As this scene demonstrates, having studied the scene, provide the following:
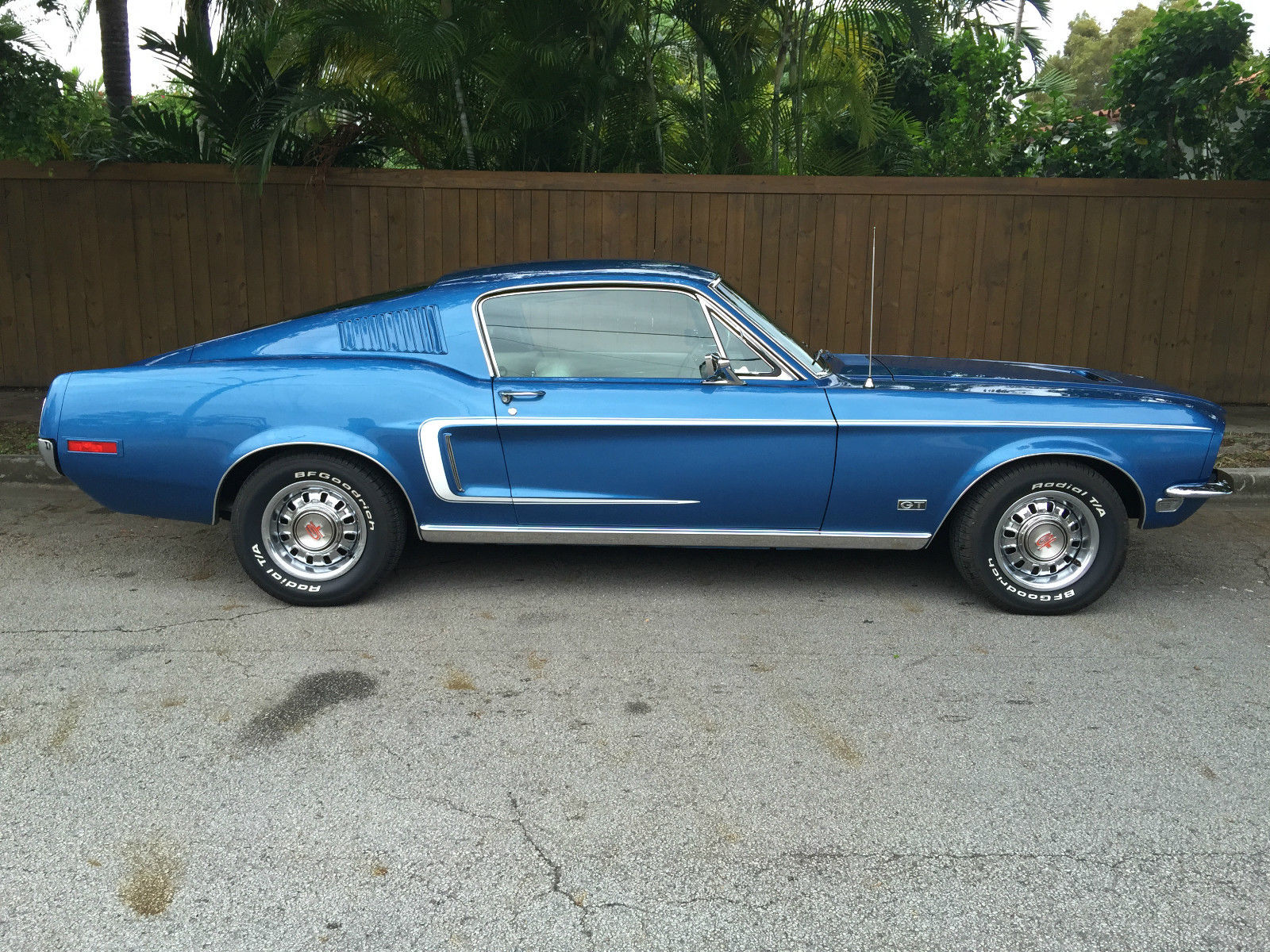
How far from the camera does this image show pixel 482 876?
9.66 feet

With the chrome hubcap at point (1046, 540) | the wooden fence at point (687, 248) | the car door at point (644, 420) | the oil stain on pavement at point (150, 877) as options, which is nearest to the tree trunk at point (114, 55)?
the wooden fence at point (687, 248)

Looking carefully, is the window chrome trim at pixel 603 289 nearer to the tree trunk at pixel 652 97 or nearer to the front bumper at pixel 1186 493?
the front bumper at pixel 1186 493

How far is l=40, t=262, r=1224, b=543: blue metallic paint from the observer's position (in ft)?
16.0

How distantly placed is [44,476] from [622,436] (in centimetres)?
451

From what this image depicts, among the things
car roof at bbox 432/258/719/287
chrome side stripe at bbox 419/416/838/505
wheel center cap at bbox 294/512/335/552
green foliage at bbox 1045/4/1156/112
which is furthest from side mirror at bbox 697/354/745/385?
green foliage at bbox 1045/4/1156/112

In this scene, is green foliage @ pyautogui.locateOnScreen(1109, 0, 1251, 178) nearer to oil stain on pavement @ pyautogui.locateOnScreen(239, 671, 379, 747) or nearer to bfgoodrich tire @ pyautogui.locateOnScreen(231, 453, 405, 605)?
bfgoodrich tire @ pyautogui.locateOnScreen(231, 453, 405, 605)

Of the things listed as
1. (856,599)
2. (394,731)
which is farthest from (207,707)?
(856,599)

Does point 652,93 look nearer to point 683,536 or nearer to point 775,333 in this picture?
point 775,333

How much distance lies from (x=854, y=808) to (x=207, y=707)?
221cm

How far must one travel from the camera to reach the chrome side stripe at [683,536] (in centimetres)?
503

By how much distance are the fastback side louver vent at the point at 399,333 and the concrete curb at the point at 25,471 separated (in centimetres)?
336

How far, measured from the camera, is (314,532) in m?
5.00

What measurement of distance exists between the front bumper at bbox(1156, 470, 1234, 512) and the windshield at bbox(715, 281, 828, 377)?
157cm

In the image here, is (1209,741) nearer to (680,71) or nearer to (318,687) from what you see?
A: (318,687)
